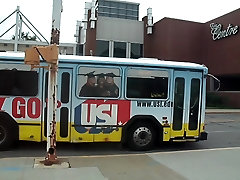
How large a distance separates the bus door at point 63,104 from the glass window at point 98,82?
294mm

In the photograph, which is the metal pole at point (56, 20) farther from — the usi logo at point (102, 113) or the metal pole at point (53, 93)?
the usi logo at point (102, 113)

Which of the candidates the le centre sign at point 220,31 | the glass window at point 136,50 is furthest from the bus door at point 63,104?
the glass window at point 136,50

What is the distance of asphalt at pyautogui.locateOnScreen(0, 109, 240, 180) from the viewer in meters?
6.21

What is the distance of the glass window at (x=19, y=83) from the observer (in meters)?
8.47

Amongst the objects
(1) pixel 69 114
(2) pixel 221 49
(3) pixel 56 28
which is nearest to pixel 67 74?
(1) pixel 69 114

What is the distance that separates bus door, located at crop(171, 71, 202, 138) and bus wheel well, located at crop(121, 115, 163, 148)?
368mm

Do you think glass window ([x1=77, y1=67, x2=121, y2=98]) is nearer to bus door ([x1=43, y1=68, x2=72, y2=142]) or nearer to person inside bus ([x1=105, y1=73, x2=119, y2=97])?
person inside bus ([x1=105, y1=73, x2=119, y2=97])

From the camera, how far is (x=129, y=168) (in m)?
6.87

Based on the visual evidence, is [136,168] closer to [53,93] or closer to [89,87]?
[53,93]

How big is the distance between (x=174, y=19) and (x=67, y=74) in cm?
2885

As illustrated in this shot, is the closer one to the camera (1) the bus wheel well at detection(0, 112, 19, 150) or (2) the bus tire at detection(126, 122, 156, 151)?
(1) the bus wheel well at detection(0, 112, 19, 150)

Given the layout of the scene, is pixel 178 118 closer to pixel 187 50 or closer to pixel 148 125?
pixel 148 125

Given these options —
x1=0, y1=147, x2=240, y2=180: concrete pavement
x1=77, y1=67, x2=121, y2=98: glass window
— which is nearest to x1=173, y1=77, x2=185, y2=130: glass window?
x1=0, y1=147, x2=240, y2=180: concrete pavement

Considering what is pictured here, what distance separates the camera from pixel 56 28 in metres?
6.55
